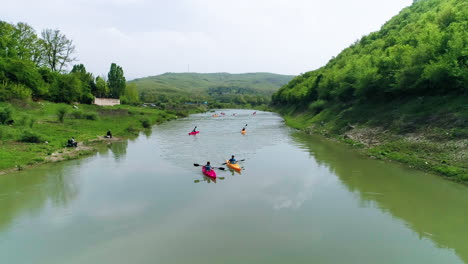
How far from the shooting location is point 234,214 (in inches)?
707

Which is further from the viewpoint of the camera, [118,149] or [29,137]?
[118,149]

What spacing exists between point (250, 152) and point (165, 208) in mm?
20533

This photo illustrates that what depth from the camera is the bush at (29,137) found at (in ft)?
116

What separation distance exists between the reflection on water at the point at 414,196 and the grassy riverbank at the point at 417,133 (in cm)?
228

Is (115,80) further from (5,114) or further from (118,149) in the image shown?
(118,149)

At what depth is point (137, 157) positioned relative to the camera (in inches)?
1403

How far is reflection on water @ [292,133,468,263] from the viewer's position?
15.4 metres

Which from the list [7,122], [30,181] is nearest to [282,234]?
[30,181]

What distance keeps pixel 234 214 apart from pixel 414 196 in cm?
1304

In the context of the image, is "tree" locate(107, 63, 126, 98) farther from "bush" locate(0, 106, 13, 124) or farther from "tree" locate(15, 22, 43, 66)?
"bush" locate(0, 106, 13, 124)

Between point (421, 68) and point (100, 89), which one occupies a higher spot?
point (421, 68)

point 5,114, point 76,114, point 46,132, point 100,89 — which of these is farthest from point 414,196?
point 100,89

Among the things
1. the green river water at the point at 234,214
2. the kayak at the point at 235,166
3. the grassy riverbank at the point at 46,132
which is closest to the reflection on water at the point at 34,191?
the green river water at the point at 234,214

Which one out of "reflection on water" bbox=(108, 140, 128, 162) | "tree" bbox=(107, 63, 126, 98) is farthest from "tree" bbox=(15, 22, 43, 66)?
"reflection on water" bbox=(108, 140, 128, 162)
